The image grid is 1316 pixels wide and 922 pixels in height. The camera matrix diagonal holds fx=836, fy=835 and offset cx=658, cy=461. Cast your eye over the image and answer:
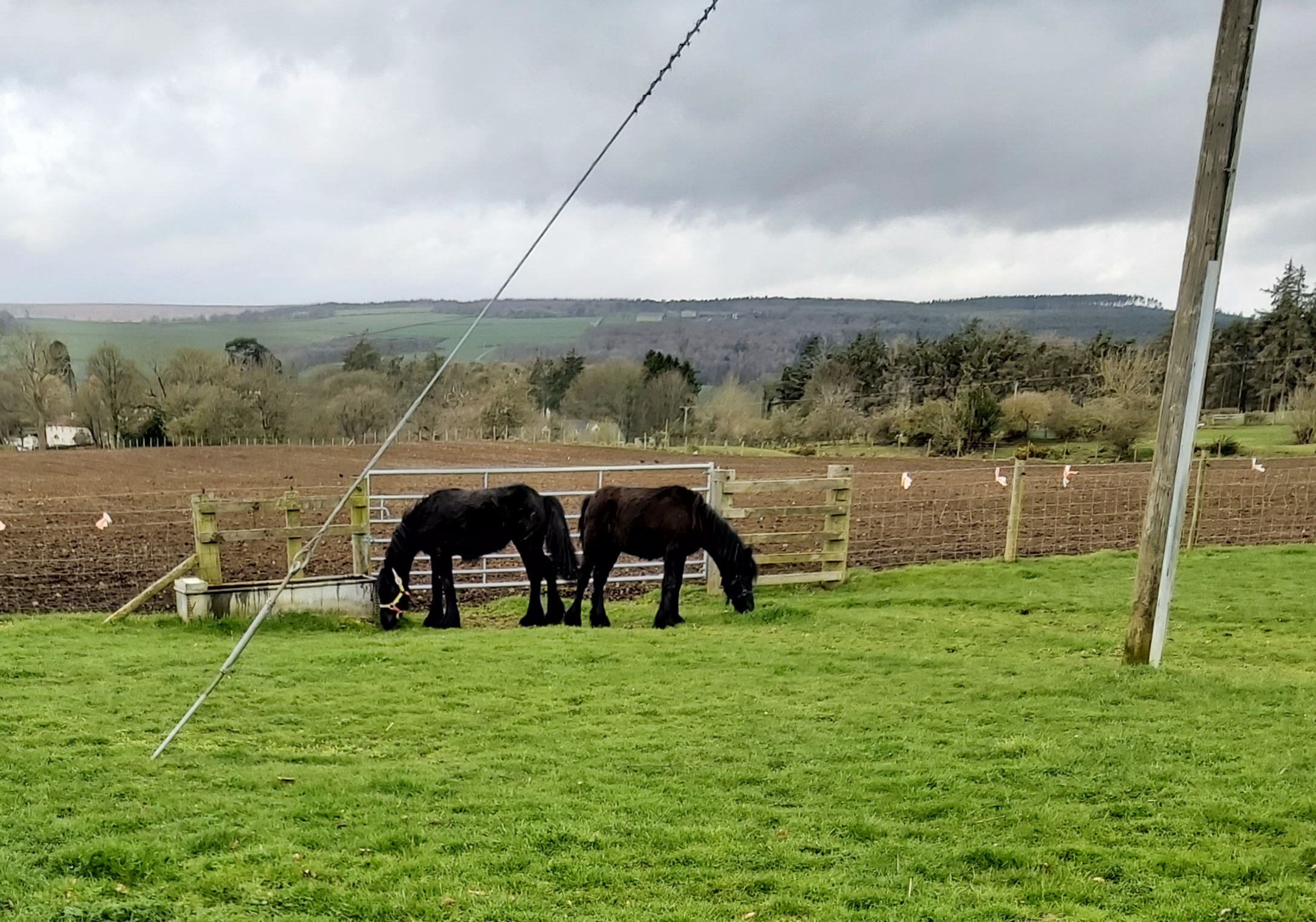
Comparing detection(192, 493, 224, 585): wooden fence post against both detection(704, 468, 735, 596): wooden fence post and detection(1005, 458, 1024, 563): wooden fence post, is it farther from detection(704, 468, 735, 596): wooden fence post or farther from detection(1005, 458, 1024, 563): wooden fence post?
detection(1005, 458, 1024, 563): wooden fence post

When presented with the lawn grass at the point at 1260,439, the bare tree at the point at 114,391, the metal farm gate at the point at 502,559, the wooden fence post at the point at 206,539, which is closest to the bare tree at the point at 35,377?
the bare tree at the point at 114,391

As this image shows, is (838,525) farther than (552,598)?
Yes

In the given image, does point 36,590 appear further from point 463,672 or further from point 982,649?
point 982,649

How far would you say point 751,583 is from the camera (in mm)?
9055

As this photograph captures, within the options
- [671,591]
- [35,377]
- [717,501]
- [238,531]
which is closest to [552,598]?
[671,591]

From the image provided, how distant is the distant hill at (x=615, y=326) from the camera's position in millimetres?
11898

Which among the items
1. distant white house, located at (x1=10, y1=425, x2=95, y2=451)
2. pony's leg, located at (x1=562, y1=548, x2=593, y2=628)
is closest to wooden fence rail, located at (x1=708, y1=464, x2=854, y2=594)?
pony's leg, located at (x1=562, y1=548, x2=593, y2=628)

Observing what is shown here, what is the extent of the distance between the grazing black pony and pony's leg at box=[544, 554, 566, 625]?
0.15 m

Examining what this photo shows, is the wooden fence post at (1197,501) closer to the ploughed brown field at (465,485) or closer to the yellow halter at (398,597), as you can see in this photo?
the ploughed brown field at (465,485)

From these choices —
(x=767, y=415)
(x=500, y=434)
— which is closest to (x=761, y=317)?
(x=767, y=415)

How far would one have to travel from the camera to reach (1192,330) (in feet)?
18.1

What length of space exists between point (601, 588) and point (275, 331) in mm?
33869

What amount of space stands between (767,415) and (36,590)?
2199 inches

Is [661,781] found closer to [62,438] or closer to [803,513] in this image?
[803,513]
